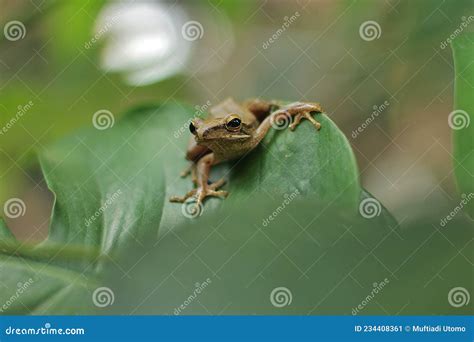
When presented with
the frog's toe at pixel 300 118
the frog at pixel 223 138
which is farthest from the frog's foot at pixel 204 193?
the frog's toe at pixel 300 118

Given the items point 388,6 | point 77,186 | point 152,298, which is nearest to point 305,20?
point 388,6

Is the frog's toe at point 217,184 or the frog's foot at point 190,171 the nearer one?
the frog's toe at point 217,184

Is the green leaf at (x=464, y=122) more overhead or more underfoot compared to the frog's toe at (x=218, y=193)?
more overhead

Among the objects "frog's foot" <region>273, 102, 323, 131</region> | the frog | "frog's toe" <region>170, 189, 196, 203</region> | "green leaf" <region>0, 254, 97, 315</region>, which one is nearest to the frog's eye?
the frog

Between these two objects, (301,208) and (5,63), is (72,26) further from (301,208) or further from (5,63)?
(301,208)

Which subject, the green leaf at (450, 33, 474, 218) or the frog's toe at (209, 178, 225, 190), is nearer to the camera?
the green leaf at (450, 33, 474, 218)

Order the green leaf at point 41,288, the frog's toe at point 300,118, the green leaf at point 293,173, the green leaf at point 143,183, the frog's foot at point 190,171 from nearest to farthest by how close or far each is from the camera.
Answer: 1. the green leaf at point 293,173
2. the green leaf at point 143,183
3. the frog's toe at point 300,118
4. the green leaf at point 41,288
5. the frog's foot at point 190,171

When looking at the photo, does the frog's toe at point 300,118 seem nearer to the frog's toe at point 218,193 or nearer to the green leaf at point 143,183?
the green leaf at point 143,183

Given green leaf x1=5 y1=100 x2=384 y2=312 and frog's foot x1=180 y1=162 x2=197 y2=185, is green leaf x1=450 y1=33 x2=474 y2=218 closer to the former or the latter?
green leaf x1=5 y1=100 x2=384 y2=312
